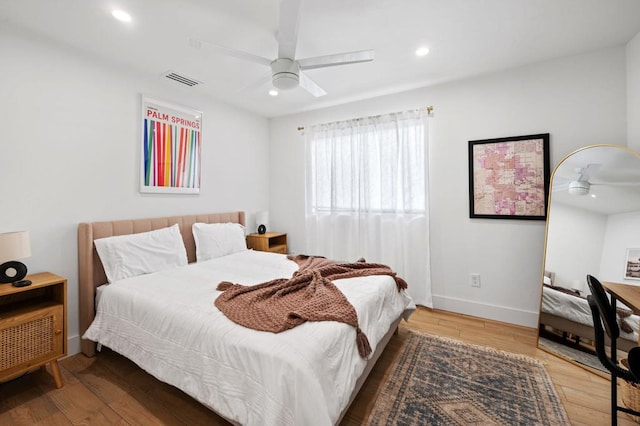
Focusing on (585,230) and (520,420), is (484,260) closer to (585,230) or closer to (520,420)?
(585,230)

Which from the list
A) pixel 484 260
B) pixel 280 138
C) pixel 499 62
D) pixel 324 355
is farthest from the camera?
pixel 280 138

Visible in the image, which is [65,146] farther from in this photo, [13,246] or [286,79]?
[286,79]

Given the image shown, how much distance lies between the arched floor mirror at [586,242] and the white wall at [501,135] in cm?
28

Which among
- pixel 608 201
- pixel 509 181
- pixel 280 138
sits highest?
pixel 280 138

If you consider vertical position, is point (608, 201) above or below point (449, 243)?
above

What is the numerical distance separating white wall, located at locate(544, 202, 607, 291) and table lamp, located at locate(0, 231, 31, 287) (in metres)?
4.13

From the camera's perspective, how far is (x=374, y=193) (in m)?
3.64

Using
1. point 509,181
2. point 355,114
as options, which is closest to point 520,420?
point 509,181

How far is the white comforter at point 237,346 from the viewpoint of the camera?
1253 millimetres

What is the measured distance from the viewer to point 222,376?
1.44 metres

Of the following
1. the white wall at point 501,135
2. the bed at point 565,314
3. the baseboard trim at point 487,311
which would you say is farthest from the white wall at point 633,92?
the baseboard trim at point 487,311

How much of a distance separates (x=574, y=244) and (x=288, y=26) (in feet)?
9.27

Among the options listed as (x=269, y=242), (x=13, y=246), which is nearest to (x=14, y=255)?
(x=13, y=246)

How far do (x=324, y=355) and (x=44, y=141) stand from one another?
2.72 m
